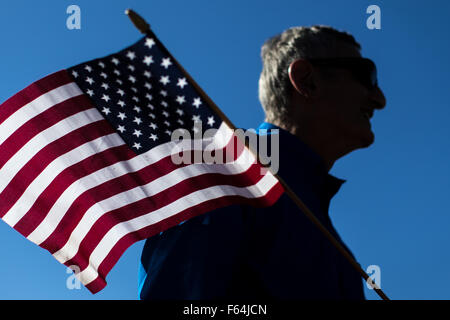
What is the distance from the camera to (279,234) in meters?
3.57

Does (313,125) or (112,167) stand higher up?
(313,125)

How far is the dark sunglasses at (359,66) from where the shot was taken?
461cm

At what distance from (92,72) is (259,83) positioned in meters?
1.26

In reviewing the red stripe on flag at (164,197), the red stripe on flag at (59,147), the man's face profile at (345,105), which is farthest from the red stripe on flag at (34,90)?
the man's face profile at (345,105)

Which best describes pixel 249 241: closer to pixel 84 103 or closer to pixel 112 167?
pixel 112 167

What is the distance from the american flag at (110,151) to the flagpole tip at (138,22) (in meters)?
0.08

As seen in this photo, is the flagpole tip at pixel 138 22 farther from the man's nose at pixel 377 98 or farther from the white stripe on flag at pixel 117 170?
the man's nose at pixel 377 98

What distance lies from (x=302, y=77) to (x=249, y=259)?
154 cm

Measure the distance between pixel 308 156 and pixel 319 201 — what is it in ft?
0.94

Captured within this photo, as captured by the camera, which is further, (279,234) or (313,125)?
(313,125)
